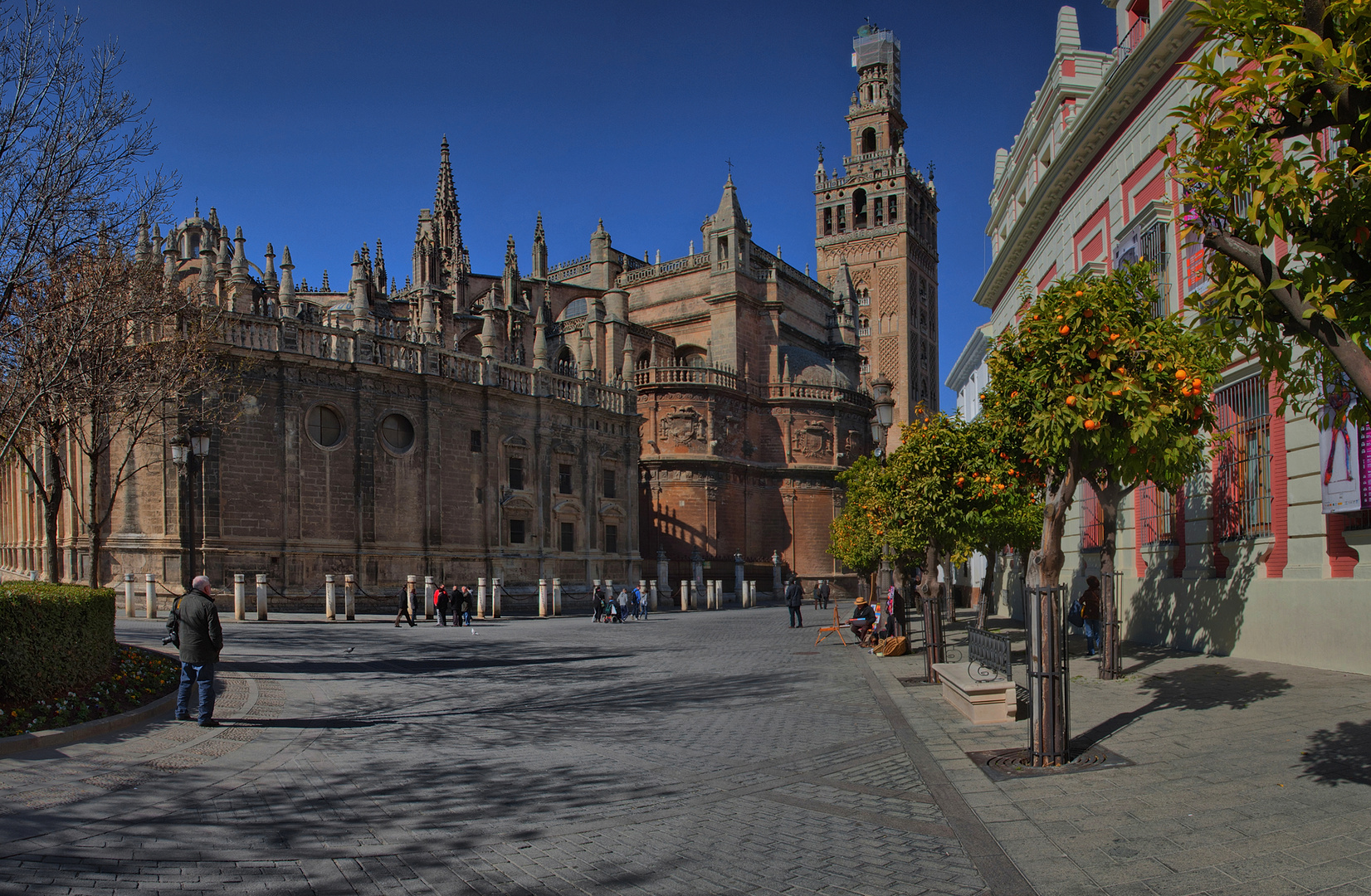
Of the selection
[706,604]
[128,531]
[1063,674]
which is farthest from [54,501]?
[706,604]

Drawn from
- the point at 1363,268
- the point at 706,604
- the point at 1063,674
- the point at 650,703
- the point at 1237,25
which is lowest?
the point at 706,604

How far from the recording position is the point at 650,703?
39.1ft

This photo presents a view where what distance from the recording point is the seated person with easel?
19.6 m

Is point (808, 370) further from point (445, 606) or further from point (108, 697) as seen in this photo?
point (108, 697)

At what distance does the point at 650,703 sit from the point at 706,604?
31.5 m

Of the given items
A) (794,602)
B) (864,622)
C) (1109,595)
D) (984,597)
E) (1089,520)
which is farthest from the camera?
(794,602)

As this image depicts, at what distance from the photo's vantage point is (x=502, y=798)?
22.8 feet

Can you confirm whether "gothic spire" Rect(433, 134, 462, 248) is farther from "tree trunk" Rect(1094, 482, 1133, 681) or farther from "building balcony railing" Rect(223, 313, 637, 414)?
"tree trunk" Rect(1094, 482, 1133, 681)

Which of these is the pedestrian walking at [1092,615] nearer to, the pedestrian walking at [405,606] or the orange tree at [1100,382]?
the orange tree at [1100,382]

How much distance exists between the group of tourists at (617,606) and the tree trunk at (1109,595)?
1864 centimetres

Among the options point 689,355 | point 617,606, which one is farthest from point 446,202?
point 617,606

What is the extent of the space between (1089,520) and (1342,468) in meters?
9.62

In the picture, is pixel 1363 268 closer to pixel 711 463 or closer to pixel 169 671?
pixel 169 671

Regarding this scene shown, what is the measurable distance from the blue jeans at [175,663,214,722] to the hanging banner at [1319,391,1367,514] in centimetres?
1173
